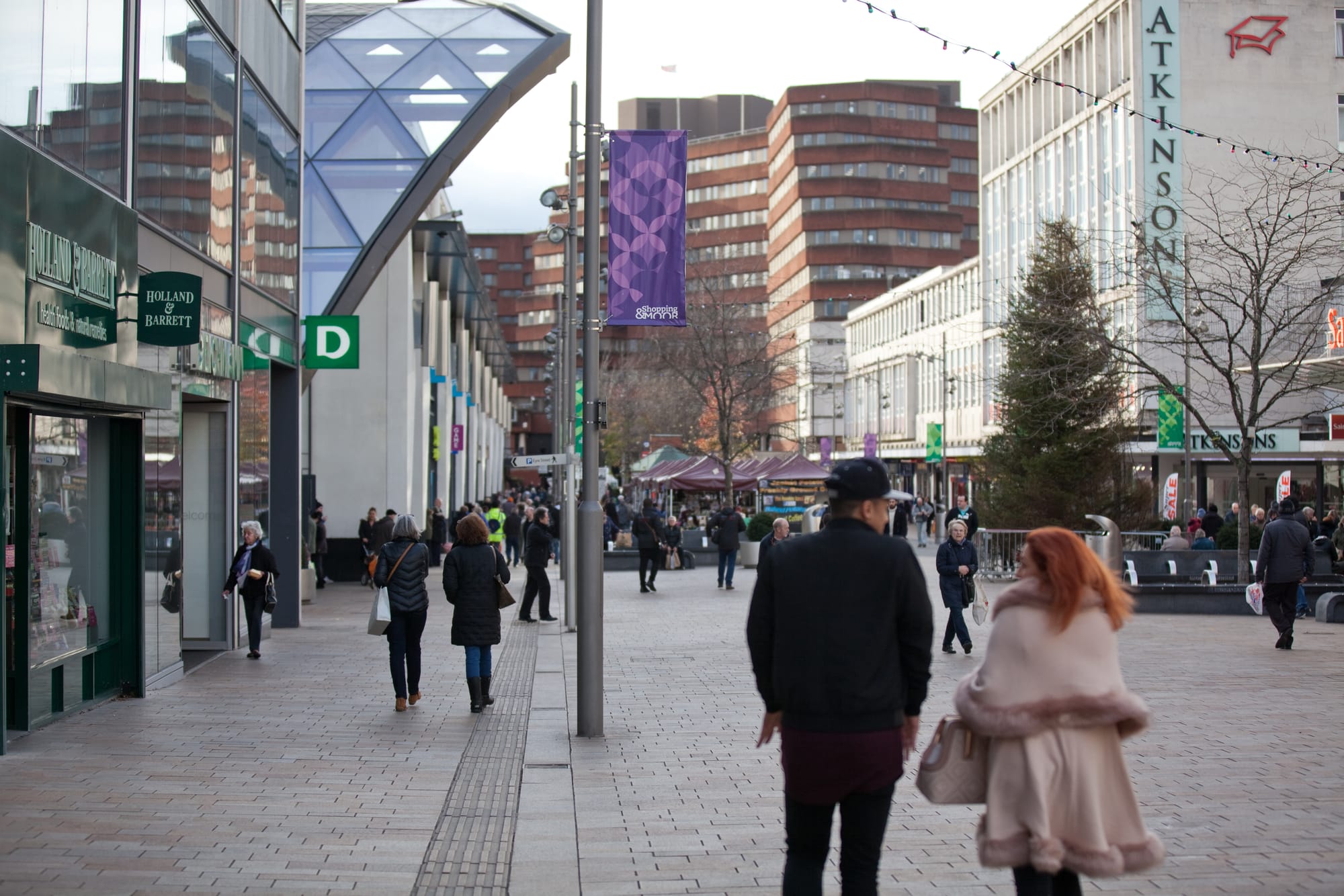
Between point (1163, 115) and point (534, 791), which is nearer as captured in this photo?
point (534, 791)

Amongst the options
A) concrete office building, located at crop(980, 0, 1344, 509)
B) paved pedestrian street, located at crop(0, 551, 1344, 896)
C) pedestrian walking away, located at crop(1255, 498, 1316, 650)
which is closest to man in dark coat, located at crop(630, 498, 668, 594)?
paved pedestrian street, located at crop(0, 551, 1344, 896)

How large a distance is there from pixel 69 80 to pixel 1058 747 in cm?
921

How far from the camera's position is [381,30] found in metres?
29.1

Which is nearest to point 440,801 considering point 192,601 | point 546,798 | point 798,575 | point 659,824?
point 546,798

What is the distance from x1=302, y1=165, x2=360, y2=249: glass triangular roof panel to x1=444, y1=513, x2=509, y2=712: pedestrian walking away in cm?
1471

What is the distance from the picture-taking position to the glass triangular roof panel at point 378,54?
28156mm

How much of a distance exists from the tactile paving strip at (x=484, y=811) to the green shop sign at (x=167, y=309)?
13.5 ft

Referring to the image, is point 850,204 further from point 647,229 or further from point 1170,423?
point 647,229

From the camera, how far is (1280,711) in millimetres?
11484

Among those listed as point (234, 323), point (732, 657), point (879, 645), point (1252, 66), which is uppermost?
point (1252, 66)

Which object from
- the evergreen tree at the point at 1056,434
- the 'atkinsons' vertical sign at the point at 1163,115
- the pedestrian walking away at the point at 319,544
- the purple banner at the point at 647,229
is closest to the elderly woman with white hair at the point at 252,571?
the purple banner at the point at 647,229

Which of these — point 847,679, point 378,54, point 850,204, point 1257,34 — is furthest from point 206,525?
point 850,204

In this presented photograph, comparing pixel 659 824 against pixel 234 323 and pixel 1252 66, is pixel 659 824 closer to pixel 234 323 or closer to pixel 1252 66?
pixel 234 323

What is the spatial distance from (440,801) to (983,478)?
3147 centimetres
